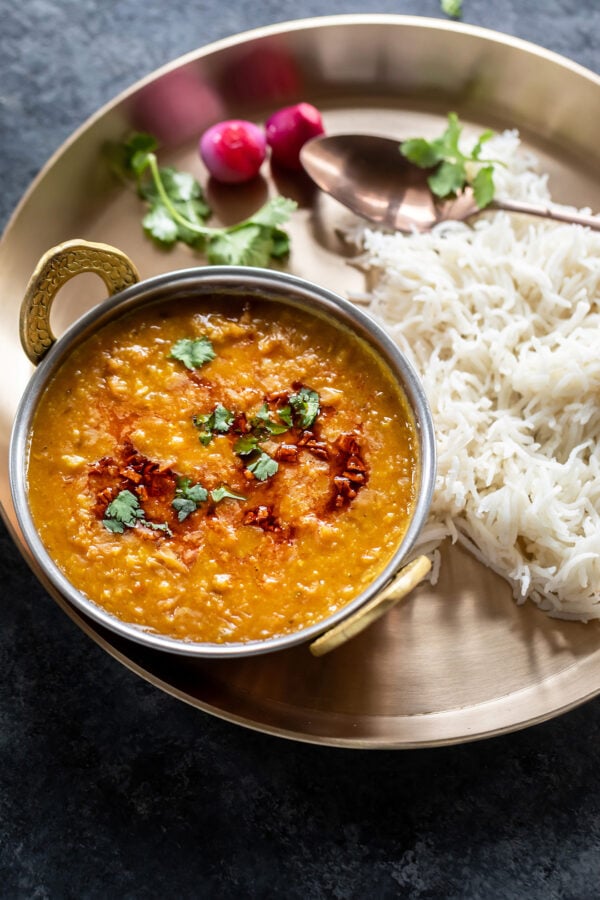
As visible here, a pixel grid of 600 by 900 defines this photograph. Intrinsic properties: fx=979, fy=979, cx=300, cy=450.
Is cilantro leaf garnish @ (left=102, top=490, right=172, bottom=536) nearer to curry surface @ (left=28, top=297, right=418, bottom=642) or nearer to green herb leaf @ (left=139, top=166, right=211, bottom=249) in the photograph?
curry surface @ (left=28, top=297, right=418, bottom=642)

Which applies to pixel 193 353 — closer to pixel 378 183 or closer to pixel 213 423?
pixel 213 423

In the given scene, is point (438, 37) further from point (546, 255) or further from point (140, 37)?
point (140, 37)

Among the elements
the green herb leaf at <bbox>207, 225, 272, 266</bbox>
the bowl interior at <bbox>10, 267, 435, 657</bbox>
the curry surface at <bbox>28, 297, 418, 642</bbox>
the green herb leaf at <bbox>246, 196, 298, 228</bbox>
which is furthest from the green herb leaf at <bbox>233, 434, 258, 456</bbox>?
the green herb leaf at <bbox>246, 196, 298, 228</bbox>

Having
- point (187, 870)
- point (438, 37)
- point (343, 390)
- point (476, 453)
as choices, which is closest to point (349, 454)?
point (343, 390)

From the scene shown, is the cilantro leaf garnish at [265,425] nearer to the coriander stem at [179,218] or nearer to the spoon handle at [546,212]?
the coriander stem at [179,218]

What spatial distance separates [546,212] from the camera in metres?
3.32

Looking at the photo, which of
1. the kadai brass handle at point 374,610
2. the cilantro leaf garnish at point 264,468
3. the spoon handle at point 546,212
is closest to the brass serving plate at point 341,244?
the spoon handle at point 546,212

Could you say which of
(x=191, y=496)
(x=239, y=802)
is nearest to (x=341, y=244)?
(x=191, y=496)

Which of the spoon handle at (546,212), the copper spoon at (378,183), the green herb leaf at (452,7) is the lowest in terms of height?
the copper spoon at (378,183)

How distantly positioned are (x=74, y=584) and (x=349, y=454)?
863mm

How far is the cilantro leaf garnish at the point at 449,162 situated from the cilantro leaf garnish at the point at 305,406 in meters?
0.98

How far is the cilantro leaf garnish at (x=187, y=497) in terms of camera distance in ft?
9.23

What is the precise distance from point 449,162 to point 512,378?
837 mm

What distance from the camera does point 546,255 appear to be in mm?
3262
